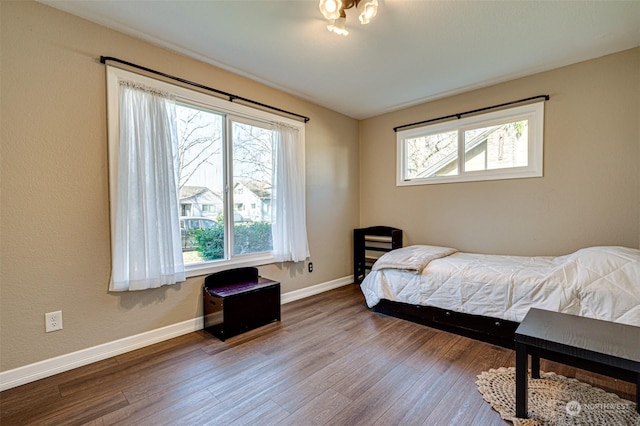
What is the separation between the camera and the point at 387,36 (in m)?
2.40

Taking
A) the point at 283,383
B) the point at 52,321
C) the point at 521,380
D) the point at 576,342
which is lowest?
the point at 283,383

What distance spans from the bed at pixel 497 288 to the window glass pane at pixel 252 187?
140 centimetres

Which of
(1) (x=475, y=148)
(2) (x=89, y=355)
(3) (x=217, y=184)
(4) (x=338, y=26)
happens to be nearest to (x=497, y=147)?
(1) (x=475, y=148)

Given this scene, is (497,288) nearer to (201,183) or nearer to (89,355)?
(201,183)

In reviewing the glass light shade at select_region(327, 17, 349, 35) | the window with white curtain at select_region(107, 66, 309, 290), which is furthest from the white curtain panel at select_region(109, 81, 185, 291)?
the glass light shade at select_region(327, 17, 349, 35)

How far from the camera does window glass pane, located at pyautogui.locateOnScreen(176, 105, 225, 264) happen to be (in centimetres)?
273

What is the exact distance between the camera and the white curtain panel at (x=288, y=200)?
3.37 meters

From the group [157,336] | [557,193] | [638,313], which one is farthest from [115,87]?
[557,193]

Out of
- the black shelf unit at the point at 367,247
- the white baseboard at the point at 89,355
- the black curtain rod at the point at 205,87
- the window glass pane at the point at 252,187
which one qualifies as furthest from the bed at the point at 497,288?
the black curtain rod at the point at 205,87

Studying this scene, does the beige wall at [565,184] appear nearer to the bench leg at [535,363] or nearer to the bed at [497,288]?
the bed at [497,288]

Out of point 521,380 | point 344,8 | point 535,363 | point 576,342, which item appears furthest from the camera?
point 344,8

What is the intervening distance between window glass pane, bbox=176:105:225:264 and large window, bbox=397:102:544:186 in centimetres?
256

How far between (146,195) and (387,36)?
2393 mm

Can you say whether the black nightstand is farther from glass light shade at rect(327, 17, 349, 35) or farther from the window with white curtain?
glass light shade at rect(327, 17, 349, 35)
